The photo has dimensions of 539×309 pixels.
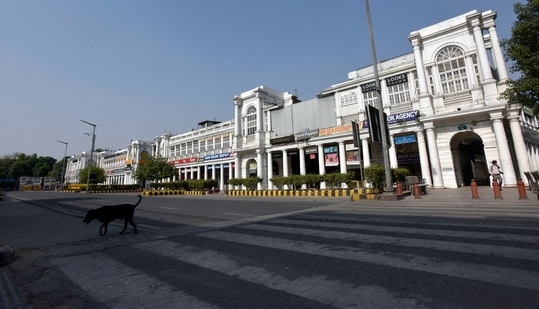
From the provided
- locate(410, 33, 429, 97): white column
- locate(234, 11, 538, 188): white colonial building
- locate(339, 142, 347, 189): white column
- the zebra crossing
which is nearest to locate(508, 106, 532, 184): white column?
locate(234, 11, 538, 188): white colonial building

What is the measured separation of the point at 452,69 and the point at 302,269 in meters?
27.2

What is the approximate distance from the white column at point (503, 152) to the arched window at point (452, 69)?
13.7 feet

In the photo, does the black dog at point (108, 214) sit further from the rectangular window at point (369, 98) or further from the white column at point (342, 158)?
the rectangular window at point (369, 98)

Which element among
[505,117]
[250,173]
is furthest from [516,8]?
[250,173]

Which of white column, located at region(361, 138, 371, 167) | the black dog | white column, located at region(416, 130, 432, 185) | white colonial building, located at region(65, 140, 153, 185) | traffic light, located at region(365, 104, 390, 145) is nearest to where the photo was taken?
the black dog

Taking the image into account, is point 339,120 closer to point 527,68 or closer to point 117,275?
point 527,68

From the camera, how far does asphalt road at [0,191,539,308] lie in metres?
2.59

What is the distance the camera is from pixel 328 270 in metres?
3.41

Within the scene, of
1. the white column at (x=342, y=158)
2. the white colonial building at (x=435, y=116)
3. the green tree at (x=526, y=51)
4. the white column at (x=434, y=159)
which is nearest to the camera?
the green tree at (x=526, y=51)

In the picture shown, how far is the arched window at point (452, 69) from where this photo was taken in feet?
74.7

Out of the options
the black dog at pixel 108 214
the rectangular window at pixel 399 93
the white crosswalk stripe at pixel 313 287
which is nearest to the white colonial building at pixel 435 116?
the rectangular window at pixel 399 93

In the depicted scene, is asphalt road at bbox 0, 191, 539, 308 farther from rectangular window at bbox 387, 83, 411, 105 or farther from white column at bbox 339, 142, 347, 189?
rectangular window at bbox 387, 83, 411, 105

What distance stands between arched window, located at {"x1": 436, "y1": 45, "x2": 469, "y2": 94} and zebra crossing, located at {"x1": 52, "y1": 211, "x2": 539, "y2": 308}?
2198cm

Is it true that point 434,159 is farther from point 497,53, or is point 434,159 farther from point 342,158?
point 497,53
